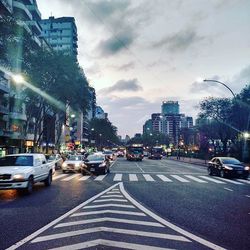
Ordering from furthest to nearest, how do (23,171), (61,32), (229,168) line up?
(61,32) → (229,168) → (23,171)

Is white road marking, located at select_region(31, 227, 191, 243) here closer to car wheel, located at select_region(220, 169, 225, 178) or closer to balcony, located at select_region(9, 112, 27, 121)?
car wheel, located at select_region(220, 169, 225, 178)

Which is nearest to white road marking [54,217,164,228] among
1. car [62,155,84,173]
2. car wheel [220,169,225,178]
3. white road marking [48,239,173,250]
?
white road marking [48,239,173,250]

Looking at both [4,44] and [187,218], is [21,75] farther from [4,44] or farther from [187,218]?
[187,218]

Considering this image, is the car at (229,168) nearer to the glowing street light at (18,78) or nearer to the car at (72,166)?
the car at (72,166)

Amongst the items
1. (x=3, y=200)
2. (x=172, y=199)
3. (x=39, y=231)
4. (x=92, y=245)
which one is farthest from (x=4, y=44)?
(x=92, y=245)

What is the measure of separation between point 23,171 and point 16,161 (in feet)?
5.75

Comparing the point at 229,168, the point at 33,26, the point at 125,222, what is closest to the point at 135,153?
the point at 33,26

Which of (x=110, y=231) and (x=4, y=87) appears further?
(x=4, y=87)

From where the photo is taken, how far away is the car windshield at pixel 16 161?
589 inches

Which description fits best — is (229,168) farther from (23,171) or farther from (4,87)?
(4,87)

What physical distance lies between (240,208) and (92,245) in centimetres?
604

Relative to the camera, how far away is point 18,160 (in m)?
15.3

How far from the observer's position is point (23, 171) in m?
13.7

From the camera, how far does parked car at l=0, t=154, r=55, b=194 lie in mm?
13297
